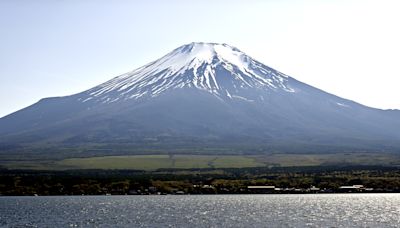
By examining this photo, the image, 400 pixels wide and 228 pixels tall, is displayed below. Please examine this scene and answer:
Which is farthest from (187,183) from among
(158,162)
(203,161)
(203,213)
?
(203,161)

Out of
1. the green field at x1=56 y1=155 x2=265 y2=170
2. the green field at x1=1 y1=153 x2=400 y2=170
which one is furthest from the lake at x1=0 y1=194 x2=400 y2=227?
the green field at x1=1 y1=153 x2=400 y2=170

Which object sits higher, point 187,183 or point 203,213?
point 187,183

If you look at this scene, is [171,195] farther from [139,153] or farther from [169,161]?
[139,153]

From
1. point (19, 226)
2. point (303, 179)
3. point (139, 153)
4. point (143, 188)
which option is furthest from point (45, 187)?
point (139, 153)

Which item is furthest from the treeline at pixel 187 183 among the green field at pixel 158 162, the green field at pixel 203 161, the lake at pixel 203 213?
the green field at pixel 203 161

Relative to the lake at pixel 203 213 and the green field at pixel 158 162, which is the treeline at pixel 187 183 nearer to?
the lake at pixel 203 213

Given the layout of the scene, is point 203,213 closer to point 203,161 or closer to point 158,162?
point 158,162

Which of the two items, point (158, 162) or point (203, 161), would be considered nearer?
point (158, 162)

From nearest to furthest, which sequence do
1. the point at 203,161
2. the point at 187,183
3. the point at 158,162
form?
the point at 187,183 < the point at 158,162 < the point at 203,161
